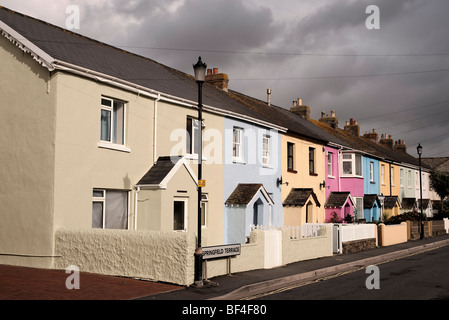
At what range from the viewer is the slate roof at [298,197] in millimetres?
25484

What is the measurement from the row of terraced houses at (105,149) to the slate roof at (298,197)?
147 centimetres

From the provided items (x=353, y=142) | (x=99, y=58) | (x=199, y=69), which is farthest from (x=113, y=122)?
(x=353, y=142)

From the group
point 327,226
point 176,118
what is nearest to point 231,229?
point 327,226

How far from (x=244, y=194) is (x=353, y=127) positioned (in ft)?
98.5

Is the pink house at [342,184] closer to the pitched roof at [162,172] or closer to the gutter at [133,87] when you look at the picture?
the gutter at [133,87]

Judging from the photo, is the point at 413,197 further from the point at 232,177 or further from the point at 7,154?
the point at 7,154

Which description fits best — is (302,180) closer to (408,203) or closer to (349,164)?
(349,164)

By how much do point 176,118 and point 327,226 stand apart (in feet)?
25.7

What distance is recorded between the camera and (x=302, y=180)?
2784cm

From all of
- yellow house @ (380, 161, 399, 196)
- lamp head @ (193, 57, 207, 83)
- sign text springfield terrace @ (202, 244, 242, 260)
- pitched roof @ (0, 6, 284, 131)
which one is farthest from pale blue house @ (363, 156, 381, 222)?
lamp head @ (193, 57, 207, 83)

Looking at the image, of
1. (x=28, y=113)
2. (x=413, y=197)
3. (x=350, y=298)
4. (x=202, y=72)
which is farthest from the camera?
(x=413, y=197)

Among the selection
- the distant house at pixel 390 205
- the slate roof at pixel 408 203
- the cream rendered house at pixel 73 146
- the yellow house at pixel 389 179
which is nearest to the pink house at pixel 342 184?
the distant house at pixel 390 205

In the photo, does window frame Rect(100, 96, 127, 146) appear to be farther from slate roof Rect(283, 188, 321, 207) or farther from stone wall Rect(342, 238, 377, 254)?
slate roof Rect(283, 188, 321, 207)

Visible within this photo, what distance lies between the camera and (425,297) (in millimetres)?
10734
